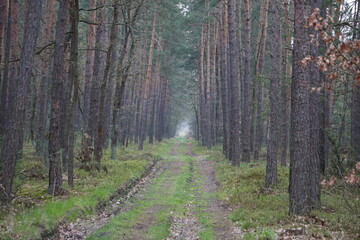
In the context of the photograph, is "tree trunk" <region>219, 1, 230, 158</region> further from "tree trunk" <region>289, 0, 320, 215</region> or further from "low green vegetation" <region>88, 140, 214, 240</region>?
"tree trunk" <region>289, 0, 320, 215</region>

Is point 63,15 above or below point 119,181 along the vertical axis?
above

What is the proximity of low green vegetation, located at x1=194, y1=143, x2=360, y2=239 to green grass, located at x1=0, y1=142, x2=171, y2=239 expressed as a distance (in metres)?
4.32

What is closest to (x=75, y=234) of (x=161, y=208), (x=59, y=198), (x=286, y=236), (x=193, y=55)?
(x=59, y=198)

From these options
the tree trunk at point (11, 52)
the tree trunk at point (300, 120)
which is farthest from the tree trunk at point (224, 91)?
the tree trunk at point (300, 120)

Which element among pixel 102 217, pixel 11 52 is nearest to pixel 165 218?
pixel 102 217

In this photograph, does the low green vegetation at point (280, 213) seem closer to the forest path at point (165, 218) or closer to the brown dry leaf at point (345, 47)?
the forest path at point (165, 218)

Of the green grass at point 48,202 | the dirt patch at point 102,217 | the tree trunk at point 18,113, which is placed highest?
the tree trunk at point 18,113

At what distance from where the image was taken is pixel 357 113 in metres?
15.3

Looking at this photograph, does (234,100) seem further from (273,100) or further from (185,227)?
(185,227)

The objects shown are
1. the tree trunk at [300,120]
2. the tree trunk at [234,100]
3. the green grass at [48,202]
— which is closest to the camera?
the green grass at [48,202]

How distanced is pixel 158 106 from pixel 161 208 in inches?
1610

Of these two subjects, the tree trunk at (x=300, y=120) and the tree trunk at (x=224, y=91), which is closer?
the tree trunk at (x=300, y=120)

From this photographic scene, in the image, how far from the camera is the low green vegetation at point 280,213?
800 cm

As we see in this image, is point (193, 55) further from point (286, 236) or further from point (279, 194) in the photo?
point (286, 236)
